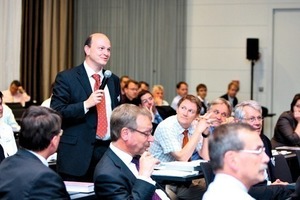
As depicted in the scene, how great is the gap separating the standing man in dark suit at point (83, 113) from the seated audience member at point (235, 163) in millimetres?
1704

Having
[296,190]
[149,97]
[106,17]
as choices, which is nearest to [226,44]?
[106,17]

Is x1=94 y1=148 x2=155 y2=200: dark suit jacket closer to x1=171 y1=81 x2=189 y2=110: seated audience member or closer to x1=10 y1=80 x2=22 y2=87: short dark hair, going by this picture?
x1=10 y1=80 x2=22 y2=87: short dark hair

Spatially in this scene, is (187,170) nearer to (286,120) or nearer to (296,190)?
(296,190)

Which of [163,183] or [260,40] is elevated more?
[260,40]

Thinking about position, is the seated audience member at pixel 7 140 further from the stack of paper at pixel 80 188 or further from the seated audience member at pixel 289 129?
the seated audience member at pixel 289 129

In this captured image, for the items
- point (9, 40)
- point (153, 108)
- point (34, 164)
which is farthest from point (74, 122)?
point (9, 40)

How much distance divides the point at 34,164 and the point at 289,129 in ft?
15.6

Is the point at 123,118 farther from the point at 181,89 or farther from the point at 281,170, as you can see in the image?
the point at 181,89

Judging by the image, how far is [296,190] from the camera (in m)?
3.87

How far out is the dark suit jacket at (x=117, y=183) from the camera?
9.89ft

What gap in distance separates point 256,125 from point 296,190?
907 millimetres

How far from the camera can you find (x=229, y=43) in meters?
12.9

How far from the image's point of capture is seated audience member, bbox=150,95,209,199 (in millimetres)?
5016

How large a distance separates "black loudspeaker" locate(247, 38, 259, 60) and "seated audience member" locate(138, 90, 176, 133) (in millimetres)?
3602
